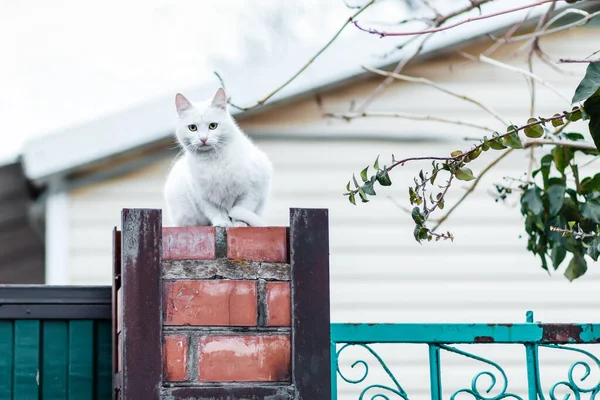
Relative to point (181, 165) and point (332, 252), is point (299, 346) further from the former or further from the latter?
point (332, 252)

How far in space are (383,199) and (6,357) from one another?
3.07 meters

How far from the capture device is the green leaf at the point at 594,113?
225 cm

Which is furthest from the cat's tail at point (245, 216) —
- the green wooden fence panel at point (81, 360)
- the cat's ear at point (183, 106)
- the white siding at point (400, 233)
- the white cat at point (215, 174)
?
the white siding at point (400, 233)

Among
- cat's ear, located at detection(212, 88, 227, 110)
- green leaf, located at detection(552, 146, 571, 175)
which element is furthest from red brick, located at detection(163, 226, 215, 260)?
green leaf, located at detection(552, 146, 571, 175)

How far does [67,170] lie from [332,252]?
1537mm

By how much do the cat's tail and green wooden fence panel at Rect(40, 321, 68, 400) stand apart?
573 millimetres

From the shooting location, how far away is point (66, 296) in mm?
2600

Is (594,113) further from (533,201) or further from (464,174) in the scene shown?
(533,201)

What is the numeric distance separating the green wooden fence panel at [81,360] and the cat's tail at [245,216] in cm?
51

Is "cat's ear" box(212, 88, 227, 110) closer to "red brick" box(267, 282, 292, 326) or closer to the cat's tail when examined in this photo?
the cat's tail

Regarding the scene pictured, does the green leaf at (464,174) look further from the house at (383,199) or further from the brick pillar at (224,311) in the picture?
the house at (383,199)

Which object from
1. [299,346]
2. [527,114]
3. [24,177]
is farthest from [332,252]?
[299,346]

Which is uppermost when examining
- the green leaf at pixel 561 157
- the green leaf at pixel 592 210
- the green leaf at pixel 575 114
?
the green leaf at pixel 561 157

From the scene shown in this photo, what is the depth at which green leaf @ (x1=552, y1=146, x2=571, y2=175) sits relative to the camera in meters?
3.04
